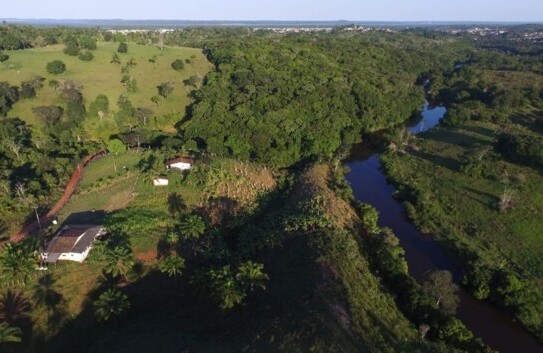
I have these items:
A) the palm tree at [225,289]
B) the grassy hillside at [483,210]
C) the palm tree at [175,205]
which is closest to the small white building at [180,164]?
the palm tree at [175,205]

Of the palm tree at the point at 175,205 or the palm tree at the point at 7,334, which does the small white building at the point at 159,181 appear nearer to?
the palm tree at the point at 175,205

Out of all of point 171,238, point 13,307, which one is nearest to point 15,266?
point 13,307

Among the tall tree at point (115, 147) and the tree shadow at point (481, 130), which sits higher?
the tall tree at point (115, 147)

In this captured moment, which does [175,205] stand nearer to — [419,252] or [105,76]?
[419,252]

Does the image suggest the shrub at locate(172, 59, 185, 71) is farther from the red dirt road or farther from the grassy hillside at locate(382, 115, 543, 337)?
the grassy hillside at locate(382, 115, 543, 337)

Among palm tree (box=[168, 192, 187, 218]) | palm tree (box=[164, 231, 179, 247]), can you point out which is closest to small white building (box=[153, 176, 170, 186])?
palm tree (box=[168, 192, 187, 218])

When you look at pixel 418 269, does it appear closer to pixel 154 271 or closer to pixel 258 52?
pixel 154 271

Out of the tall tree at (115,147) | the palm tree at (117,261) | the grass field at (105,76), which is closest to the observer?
the palm tree at (117,261)
